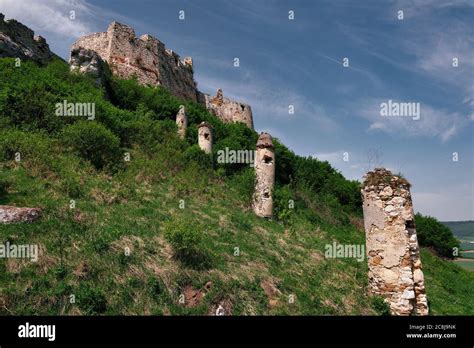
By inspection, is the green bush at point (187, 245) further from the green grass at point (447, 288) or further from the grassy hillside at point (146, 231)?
the green grass at point (447, 288)

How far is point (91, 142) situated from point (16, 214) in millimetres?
5527

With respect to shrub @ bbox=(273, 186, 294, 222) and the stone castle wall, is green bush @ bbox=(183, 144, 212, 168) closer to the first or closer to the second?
shrub @ bbox=(273, 186, 294, 222)

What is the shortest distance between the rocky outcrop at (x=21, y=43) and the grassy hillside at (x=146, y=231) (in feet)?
5.74

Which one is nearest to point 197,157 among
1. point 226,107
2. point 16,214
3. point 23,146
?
point 23,146

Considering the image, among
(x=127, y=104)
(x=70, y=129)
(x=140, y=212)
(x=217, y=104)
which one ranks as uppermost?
(x=217, y=104)

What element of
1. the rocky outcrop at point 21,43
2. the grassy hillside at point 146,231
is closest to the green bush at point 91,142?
the grassy hillside at point 146,231

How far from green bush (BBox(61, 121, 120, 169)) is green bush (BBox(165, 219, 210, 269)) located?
5622 millimetres

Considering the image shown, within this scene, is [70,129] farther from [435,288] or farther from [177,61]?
[177,61]

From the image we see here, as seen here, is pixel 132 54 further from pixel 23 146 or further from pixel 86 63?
pixel 23 146

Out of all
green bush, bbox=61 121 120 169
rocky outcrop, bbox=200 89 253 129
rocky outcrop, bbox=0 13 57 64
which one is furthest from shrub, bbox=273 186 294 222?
rocky outcrop, bbox=200 89 253 129

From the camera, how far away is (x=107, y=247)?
6844 mm

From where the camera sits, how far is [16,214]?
6895 mm
